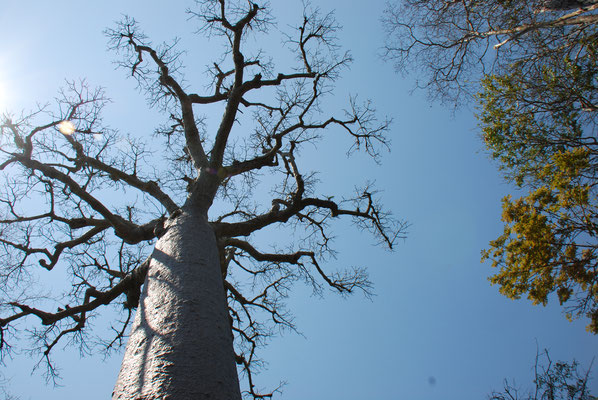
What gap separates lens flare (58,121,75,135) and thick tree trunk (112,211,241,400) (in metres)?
3.13

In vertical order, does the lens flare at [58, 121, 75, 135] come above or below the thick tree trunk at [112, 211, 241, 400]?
above

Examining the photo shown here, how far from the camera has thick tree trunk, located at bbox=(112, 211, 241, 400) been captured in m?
1.65

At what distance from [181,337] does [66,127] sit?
13.8 feet

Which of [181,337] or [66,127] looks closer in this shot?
[181,337]

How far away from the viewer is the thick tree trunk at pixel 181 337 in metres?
1.65

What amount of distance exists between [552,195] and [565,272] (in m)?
1.31

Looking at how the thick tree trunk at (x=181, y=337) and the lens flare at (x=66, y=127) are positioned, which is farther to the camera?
the lens flare at (x=66, y=127)

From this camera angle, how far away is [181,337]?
1891 millimetres

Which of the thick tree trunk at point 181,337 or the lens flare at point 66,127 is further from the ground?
the lens flare at point 66,127

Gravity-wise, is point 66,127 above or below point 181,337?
above

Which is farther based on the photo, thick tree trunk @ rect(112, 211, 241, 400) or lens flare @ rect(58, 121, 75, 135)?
lens flare @ rect(58, 121, 75, 135)

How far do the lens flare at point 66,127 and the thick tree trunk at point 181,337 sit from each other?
3131 millimetres

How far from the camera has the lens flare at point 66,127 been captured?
4.73m

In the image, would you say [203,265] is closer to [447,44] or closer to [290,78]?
[290,78]
